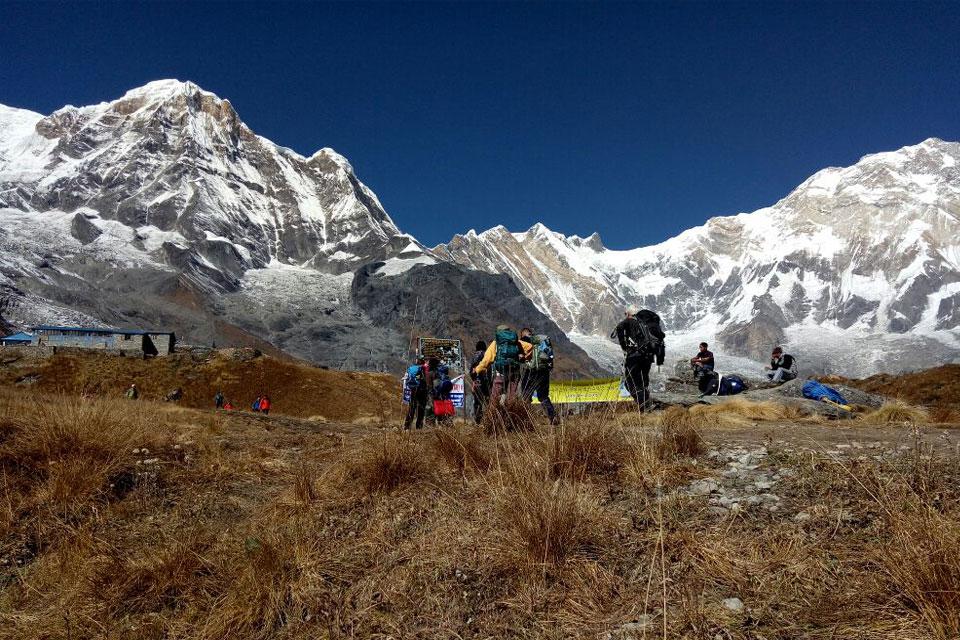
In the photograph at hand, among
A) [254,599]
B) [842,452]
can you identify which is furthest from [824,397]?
[254,599]

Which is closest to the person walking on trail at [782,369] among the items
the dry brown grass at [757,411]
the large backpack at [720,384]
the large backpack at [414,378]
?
the large backpack at [720,384]

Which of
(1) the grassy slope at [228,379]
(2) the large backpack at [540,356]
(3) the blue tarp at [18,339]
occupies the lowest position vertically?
(1) the grassy slope at [228,379]

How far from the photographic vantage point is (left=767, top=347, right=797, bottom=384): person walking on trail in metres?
16.4

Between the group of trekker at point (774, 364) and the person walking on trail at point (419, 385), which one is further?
the group of trekker at point (774, 364)

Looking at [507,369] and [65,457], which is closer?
[65,457]

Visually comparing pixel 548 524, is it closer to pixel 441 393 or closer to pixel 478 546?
pixel 478 546

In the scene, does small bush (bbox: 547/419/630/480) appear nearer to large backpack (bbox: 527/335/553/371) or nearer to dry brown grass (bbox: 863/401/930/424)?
large backpack (bbox: 527/335/553/371)

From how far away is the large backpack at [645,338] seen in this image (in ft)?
32.6

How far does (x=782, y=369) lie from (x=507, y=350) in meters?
10.9

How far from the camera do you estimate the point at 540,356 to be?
30.1 feet

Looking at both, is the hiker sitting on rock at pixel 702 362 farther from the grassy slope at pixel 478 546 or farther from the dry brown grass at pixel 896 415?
the grassy slope at pixel 478 546

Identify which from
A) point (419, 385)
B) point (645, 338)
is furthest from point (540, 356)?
point (419, 385)

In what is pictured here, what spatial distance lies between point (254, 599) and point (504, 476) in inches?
64.2

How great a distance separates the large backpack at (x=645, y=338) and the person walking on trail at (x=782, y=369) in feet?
24.8
